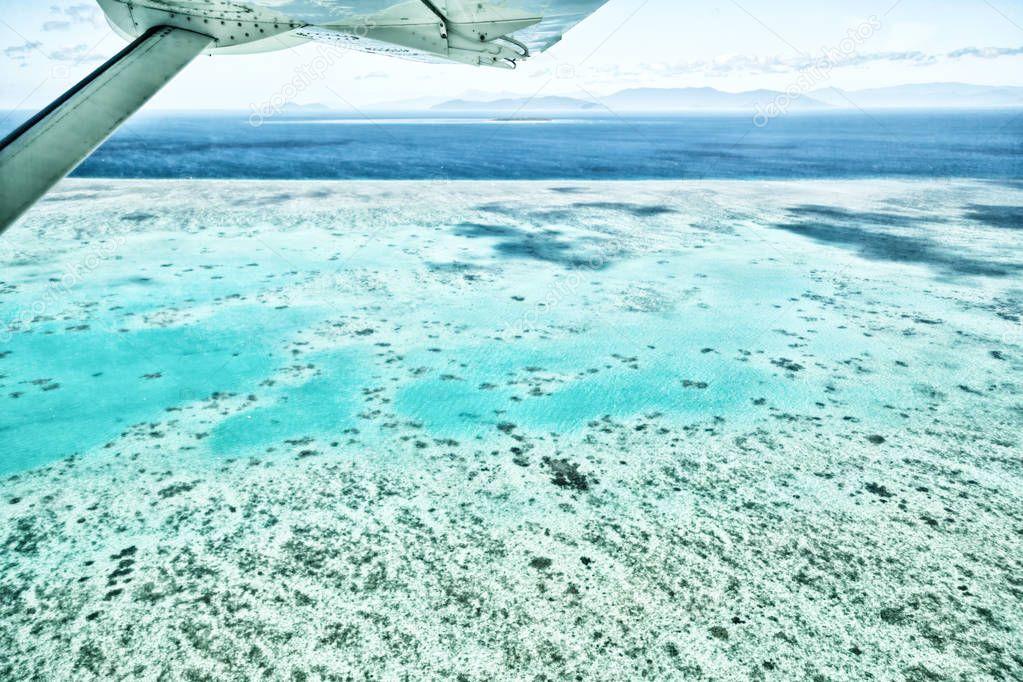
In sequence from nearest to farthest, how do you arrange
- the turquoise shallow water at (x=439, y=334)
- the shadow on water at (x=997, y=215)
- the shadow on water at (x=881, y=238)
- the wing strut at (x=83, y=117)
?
the wing strut at (x=83, y=117) < the turquoise shallow water at (x=439, y=334) < the shadow on water at (x=881, y=238) < the shadow on water at (x=997, y=215)

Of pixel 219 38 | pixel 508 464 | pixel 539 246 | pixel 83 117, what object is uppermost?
pixel 219 38

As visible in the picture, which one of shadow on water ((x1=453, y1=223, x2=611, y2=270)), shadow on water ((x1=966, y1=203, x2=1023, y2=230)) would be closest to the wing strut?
shadow on water ((x1=453, y1=223, x2=611, y2=270))

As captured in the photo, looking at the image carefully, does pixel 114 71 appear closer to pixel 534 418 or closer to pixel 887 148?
pixel 534 418

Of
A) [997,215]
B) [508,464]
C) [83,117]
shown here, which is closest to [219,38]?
[83,117]

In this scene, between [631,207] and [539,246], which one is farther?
[631,207]

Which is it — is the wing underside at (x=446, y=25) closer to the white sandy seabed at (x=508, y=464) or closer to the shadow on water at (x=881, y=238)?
the white sandy seabed at (x=508, y=464)

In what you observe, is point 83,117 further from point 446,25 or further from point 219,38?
point 446,25

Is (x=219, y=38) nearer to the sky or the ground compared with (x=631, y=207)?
nearer to the sky

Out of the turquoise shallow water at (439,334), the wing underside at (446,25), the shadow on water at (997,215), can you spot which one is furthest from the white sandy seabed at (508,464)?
the shadow on water at (997,215)
